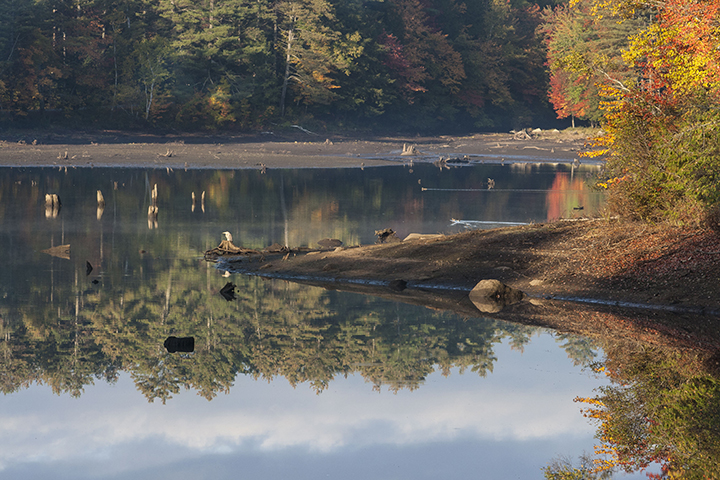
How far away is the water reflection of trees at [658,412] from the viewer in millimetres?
10094

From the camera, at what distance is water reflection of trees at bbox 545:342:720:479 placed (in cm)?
1009

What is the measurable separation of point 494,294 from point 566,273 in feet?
6.85

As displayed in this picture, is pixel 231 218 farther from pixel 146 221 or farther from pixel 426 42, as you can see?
pixel 426 42

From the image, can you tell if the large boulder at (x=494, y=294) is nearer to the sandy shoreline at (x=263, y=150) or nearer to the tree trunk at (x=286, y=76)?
the sandy shoreline at (x=263, y=150)

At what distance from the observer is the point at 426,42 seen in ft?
359

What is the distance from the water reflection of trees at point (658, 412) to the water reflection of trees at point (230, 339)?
131cm

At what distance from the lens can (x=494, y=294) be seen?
63.5 feet

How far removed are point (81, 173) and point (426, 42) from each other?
58.3 m

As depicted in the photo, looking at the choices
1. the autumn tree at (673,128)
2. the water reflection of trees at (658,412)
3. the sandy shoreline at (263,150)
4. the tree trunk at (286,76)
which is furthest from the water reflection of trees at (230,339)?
the tree trunk at (286,76)

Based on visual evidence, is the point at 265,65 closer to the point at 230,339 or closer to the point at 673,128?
the point at 673,128

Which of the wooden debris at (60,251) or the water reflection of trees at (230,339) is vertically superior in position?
the water reflection of trees at (230,339)

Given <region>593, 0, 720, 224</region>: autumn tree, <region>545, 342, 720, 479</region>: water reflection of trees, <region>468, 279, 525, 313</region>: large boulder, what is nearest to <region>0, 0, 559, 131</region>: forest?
<region>593, 0, 720, 224</region>: autumn tree

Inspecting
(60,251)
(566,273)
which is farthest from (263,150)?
(566,273)

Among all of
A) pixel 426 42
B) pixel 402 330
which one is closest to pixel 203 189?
pixel 402 330
